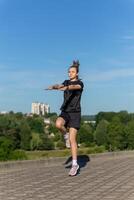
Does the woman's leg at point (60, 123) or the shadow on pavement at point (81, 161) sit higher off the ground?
the woman's leg at point (60, 123)

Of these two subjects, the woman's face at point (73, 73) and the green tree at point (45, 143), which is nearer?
the woman's face at point (73, 73)

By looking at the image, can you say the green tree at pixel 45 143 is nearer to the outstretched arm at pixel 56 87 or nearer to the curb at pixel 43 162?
the curb at pixel 43 162

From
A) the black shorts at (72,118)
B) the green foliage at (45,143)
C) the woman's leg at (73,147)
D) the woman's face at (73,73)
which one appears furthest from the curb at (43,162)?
the green foliage at (45,143)

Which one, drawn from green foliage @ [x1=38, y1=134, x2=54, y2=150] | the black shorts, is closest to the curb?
the black shorts

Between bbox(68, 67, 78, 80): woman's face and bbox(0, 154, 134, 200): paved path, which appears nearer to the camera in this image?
bbox(0, 154, 134, 200): paved path

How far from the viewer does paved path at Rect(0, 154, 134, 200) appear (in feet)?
26.7

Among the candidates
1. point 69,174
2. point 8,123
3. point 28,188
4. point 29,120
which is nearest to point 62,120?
point 69,174

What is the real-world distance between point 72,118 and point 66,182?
1237mm

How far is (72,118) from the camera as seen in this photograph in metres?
10.2

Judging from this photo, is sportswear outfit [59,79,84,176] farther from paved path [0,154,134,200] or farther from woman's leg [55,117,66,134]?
paved path [0,154,134,200]

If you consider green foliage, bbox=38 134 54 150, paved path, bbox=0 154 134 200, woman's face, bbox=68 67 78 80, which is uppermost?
green foliage, bbox=38 134 54 150

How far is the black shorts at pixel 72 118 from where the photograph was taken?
10172mm

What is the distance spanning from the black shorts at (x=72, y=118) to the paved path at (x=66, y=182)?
2.74 ft

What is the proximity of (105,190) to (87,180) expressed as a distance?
1.11 m
